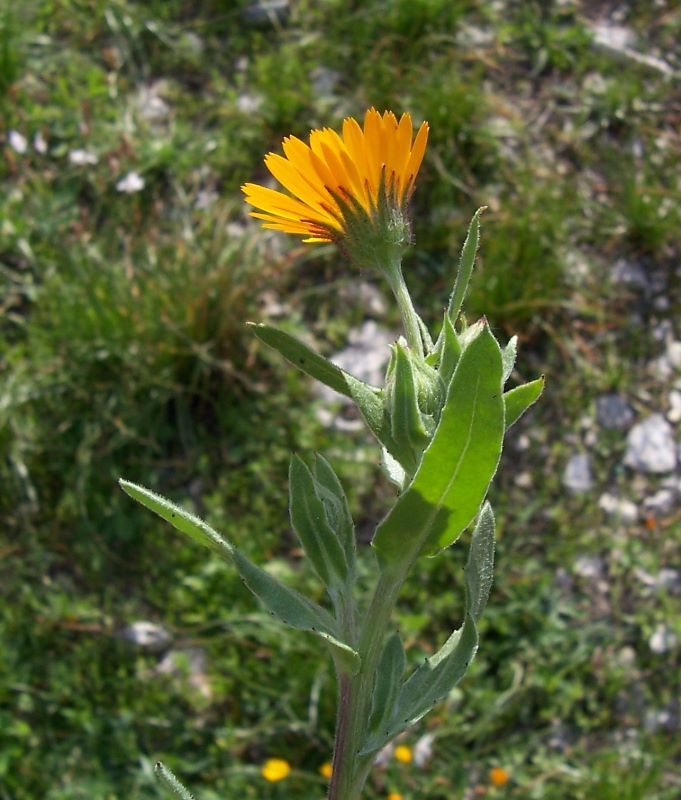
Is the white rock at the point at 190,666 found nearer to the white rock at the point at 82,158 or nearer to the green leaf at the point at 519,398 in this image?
the white rock at the point at 82,158

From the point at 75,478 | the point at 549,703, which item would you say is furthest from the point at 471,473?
the point at 75,478

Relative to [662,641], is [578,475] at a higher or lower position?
higher

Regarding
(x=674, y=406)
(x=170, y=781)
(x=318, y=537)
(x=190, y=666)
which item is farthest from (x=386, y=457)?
(x=674, y=406)

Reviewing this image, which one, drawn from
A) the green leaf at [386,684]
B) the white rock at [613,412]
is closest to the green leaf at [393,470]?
the green leaf at [386,684]

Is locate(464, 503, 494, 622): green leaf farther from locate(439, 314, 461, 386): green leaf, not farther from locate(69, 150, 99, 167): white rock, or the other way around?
locate(69, 150, 99, 167): white rock

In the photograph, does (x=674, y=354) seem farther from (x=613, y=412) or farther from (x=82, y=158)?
(x=82, y=158)

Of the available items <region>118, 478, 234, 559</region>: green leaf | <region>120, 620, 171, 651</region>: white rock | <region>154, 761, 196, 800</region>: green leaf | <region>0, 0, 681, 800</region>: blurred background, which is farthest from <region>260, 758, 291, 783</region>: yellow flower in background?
Answer: <region>118, 478, 234, 559</region>: green leaf
